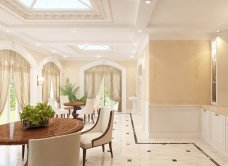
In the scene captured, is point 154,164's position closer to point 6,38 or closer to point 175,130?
point 175,130

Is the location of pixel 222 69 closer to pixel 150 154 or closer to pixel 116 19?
pixel 150 154

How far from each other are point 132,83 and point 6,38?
22.5 ft

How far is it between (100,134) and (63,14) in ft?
9.16

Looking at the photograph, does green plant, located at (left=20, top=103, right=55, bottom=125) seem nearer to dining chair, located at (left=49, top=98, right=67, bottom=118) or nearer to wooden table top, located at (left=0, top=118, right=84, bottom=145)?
wooden table top, located at (left=0, top=118, right=84, bottom=145)

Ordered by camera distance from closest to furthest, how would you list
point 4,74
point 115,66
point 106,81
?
point 4,74, point 115,66, point 106,81

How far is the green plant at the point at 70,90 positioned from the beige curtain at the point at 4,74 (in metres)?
4.48

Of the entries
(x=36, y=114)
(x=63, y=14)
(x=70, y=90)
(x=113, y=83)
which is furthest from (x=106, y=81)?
(x=36, y=114)

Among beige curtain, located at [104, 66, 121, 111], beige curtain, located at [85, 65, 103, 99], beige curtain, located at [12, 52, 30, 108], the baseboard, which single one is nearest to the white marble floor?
the baseboard

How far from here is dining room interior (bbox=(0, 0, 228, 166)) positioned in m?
3.60

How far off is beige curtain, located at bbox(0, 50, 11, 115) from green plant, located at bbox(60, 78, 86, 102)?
4482 millimetres

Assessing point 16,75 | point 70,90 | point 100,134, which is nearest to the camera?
point 100,134

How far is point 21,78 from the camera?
24.3 ft

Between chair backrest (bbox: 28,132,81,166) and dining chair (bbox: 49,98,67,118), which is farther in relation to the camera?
dining chair (bbox: 49,98,67,118)

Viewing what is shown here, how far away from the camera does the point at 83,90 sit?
38.0 ft
